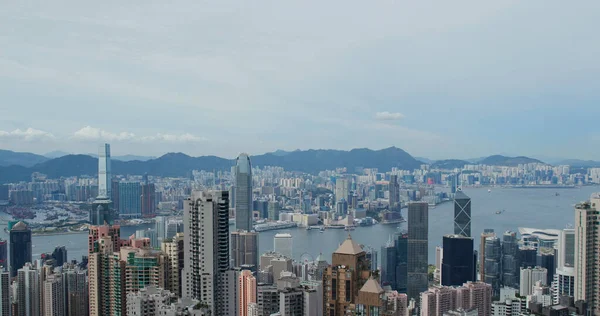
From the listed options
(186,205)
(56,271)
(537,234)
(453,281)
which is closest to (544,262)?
(453,281)

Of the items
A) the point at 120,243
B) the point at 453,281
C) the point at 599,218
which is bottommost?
the point at 453,281

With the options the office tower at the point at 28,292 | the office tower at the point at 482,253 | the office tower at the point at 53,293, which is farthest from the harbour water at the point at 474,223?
the office tower at the point at 53,293

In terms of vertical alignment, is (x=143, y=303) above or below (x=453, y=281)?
above

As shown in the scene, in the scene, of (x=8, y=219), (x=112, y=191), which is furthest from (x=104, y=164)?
(x=8, y=219)

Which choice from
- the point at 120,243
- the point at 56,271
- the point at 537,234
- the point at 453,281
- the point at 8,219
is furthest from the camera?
the point at 8,219

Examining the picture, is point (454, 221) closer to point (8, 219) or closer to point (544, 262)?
point (544, 262)

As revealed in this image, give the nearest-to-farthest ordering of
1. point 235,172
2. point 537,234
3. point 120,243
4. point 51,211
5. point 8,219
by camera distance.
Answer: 1. point 120,243
2. point 537,234
3. point 8,219
4. point 51,211
5. point 235,172

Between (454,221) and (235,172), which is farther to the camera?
(235,172)

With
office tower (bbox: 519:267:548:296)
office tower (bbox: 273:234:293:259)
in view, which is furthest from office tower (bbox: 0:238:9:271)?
office tower (bbox: 519:267:548:296)
